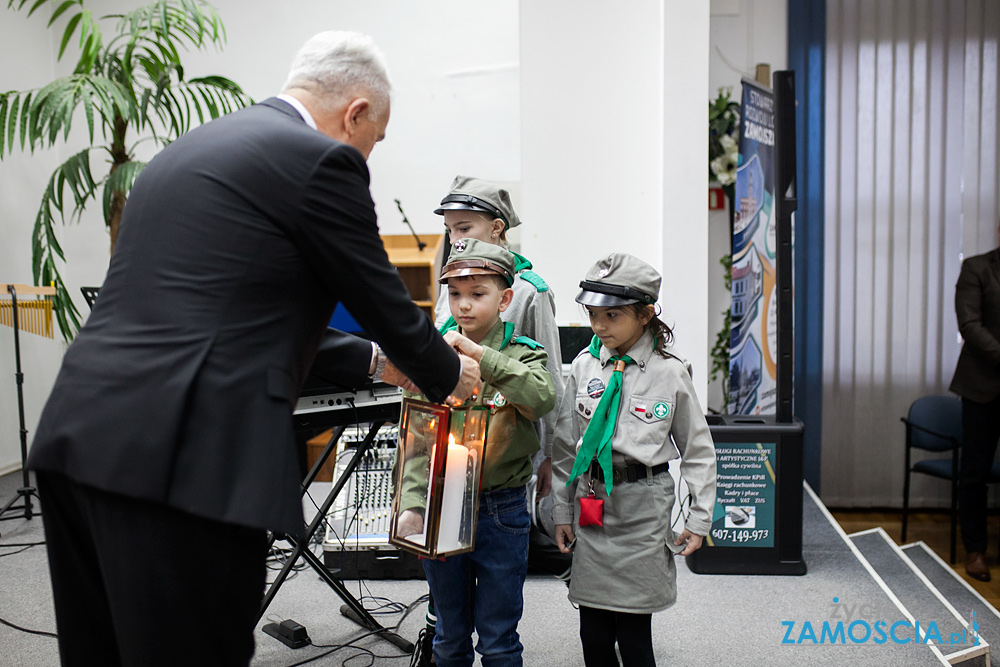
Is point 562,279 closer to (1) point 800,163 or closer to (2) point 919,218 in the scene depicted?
(1) point 800,163

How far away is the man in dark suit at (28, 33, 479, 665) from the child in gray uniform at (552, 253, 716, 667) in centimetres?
91

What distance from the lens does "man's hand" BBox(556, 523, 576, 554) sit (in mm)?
2020

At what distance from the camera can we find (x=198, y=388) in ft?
3.47

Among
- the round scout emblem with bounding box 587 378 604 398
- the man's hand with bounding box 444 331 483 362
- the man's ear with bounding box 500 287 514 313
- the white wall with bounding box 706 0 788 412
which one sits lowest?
the round scout emblem with bounding box 587 378 604 398

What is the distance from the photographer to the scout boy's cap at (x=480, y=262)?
1.82 m

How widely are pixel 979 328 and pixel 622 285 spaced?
3.21 meters

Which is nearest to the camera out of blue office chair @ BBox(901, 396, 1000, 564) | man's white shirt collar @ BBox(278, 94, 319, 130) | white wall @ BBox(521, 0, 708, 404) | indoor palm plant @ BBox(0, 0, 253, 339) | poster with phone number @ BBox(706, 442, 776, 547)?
man's white shirt collar @ BBox(278, 94, 319, 130)

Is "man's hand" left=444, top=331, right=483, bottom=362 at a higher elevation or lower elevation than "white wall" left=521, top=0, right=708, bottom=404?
lower

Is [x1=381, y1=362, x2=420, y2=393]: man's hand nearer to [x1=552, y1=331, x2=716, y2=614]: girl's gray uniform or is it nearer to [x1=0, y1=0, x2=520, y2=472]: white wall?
[x1=552, y1=331, x2=716, y2=614]: girl's gray uniform

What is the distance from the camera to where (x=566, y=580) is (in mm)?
2928

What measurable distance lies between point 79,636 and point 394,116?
4969 millimetres

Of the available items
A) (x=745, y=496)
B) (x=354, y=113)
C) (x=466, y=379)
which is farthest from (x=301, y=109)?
(x=745, y=496)

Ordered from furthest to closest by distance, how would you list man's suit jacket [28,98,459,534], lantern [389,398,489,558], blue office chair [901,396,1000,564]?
blue office chair [901,396,1000,564]
lantern [389,398,489,558]
man's suit jacket [28,98,459,534]

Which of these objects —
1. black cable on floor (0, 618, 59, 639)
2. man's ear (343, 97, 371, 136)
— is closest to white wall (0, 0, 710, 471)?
man's ear (343, 97, 371, 136)
